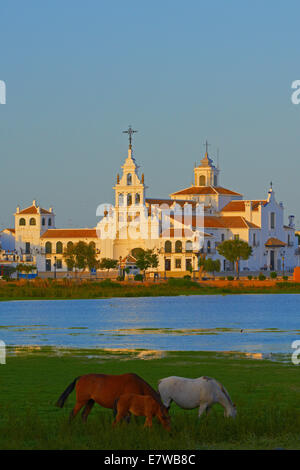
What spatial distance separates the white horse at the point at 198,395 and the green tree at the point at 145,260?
12674cm

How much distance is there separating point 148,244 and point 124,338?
12153 cm

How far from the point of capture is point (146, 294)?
8756 cm

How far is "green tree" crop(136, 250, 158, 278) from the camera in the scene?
143137 mm

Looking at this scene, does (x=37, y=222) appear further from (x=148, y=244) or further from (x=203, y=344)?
(x=203, y=344)

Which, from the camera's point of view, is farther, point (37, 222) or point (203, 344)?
point (37, 222)

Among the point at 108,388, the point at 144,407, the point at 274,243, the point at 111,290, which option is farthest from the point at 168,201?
the point at 144,407

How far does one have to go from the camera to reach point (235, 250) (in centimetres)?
14738

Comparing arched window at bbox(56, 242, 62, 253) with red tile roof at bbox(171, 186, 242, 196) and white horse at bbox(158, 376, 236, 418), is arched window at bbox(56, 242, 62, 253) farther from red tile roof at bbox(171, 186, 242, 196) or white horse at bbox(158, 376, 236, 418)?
white horse at bbox(158, 376, 236, 418)

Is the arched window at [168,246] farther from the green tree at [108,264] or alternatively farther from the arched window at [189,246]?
the green tree at [108,264]

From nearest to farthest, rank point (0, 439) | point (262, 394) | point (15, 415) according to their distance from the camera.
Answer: point (0, 439) → point (15, 415) → point (262, 394)

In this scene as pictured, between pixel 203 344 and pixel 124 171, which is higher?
pixel 124 171

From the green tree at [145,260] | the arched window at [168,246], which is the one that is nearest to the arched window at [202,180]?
the arched window at [168,246]
